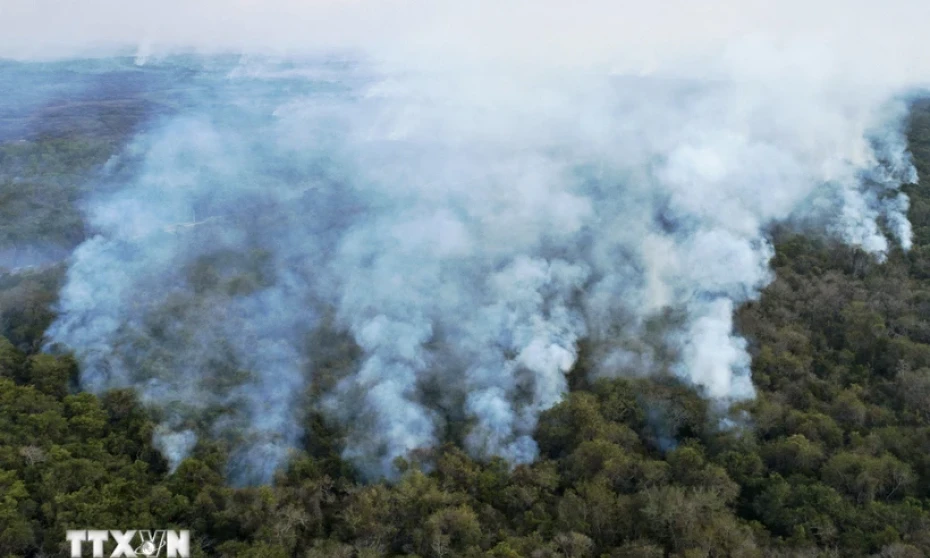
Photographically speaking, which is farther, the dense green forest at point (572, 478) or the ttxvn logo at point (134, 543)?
the dense green forest at point (572, 478)

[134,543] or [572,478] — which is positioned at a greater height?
[572,478]

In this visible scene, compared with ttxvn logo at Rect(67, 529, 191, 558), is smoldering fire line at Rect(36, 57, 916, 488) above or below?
above

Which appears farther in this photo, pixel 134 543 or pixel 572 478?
pixel 572 478

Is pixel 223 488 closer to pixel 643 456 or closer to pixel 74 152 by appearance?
pixel 643 456

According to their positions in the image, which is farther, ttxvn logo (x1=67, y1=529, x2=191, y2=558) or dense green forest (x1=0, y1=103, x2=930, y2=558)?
dense green forest (x1=0, y1=103, x2=930, y2=558)

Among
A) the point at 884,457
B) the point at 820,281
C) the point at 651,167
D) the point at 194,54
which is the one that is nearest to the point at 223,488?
the point at 884,457
